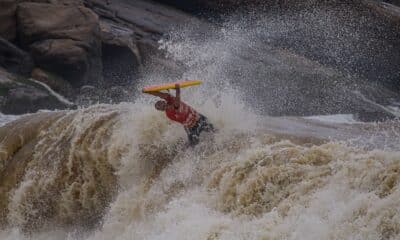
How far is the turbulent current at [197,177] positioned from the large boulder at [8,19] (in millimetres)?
7179

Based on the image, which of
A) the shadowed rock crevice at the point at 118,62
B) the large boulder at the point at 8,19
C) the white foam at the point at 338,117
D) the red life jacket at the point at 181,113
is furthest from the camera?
the shadowed rock crevice at the point at 118,62

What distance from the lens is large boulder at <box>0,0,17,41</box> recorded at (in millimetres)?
17453

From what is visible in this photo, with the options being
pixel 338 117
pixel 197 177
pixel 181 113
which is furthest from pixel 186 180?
pixel 338 117

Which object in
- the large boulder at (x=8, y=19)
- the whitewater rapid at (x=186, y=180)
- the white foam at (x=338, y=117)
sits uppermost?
the whitewater rapid at (x=186, y=180)

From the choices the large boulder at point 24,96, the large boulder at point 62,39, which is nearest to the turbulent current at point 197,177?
the large boulder at point 24,96

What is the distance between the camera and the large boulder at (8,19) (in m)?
17.5

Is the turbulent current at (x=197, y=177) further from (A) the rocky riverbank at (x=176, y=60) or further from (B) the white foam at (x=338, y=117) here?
(B) the white foam at (x=338, y=117)

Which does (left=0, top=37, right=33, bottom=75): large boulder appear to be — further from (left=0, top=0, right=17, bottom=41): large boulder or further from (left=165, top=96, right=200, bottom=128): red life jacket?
(left=165, top=96, right=200, bottom=128): red life jacket

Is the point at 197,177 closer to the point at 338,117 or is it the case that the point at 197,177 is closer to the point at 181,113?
the point at 181,113

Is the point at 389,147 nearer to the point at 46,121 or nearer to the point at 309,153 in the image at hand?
the point at 309,153

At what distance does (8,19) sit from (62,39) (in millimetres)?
1527

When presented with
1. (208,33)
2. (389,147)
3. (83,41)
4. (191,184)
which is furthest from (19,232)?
(208,33)

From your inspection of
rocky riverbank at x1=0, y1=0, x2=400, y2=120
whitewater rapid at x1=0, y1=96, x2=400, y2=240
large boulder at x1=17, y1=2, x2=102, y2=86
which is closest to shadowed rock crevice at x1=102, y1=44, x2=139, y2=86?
rocky riverbank at x1=0, y1=0, x2=400, y2=120

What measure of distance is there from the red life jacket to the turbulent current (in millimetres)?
386
